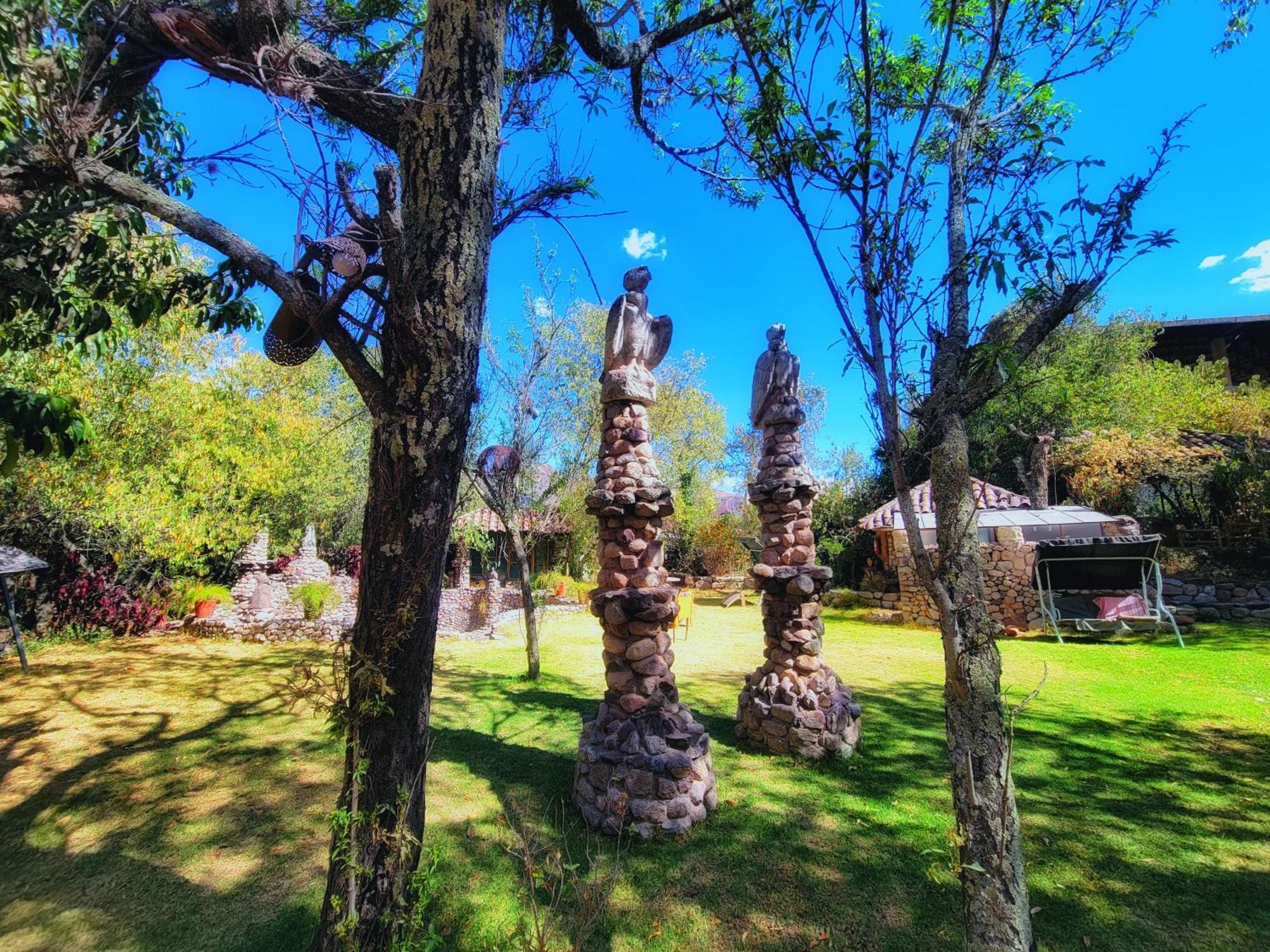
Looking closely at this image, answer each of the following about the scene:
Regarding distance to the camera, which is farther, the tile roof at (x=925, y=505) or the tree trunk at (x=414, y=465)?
the tile roof at (x=925, y=505)

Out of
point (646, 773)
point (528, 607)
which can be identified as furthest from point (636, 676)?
point (528, 607)

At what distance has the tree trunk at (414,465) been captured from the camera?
211 cm

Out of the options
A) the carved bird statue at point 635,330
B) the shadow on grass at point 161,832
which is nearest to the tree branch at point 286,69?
the carved bird statue at point 635,330

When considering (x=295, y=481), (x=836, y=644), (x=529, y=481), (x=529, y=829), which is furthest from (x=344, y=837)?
(x=295, y=481)

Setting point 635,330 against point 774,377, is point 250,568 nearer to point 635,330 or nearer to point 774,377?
point 635,330

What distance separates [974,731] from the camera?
85.9 inches

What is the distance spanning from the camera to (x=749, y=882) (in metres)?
3.38

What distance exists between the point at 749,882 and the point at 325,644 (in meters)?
10.1

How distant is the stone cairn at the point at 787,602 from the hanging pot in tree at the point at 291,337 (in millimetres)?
4142

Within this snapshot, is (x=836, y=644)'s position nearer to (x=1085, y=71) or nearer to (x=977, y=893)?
(x=977, y=893)

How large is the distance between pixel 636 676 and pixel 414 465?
293 centimetres

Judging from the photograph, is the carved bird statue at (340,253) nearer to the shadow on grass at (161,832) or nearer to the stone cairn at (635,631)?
the stone cairn at (635,631)

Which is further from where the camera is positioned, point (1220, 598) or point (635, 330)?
point (1220, 598)

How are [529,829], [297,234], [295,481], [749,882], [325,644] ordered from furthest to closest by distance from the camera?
[295,481]
[325,644]
[529,829]
[749,882]
[297,234]
